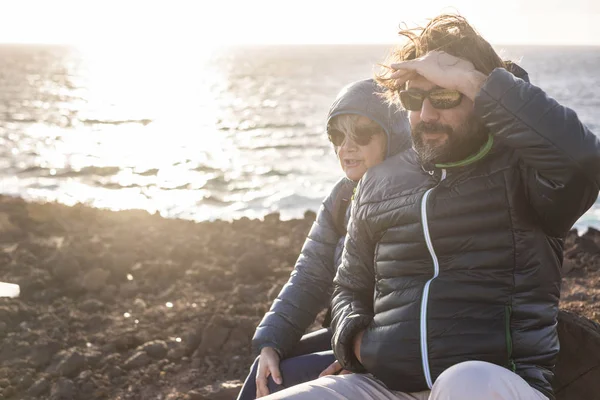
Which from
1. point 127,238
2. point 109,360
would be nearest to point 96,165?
point 127,238

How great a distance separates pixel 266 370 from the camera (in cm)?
366

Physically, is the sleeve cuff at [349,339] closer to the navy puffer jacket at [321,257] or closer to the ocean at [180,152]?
the navy puffer jacket at [321,257]

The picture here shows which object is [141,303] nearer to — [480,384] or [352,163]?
[352,163]

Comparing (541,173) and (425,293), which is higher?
(541,173)

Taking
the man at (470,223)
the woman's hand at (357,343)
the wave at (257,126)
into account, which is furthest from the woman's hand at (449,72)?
the wave at (257,126)

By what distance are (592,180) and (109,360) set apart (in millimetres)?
3982

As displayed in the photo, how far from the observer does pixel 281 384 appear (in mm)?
Answer: 3602

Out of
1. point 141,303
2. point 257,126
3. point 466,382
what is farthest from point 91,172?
point 466,382

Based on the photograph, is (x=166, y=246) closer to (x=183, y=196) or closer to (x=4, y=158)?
(x=183, y=196)

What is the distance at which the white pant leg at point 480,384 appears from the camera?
8.11ft

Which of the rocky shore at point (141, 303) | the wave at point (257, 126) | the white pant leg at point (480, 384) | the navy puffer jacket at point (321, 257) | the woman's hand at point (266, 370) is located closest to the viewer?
the white pant leg at point (480, 384)

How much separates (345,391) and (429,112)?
1.23 metres

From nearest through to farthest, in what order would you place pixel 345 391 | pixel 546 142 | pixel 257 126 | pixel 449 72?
1. pixel 546 142
2. pixel 449 72
3. pixel 345 391
4. pixel 257 126

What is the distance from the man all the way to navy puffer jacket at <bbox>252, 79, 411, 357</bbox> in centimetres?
61
